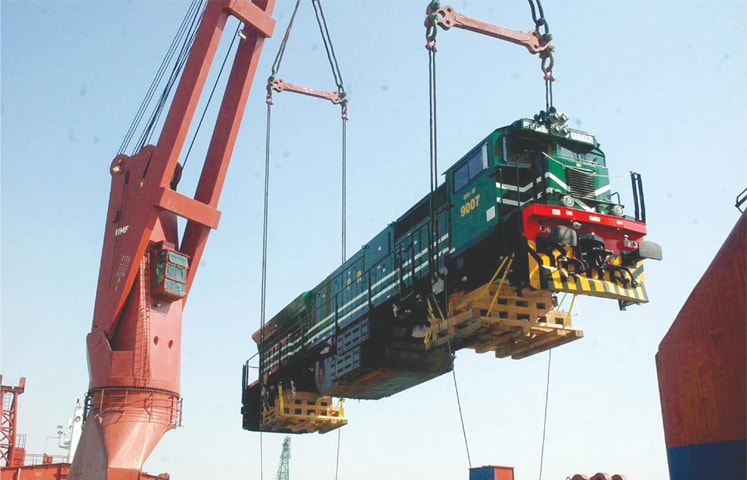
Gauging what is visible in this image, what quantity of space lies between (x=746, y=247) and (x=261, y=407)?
556 inches

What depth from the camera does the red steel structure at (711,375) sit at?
9.74m

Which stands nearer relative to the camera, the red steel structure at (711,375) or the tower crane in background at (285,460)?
the red steel structure at (711,375)

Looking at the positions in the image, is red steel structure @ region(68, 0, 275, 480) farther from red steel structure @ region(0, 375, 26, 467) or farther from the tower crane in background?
the tower crane in background

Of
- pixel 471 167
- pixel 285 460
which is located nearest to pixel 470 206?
pixel 471 167

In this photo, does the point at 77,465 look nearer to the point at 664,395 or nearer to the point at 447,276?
the point at 447,276

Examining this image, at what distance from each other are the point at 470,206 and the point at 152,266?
895 cm

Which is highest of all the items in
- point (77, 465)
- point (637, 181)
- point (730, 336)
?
point (637, 181)

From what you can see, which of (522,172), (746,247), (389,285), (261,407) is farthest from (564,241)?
(261,407)

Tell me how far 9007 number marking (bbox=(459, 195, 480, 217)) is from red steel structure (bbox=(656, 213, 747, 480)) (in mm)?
3629

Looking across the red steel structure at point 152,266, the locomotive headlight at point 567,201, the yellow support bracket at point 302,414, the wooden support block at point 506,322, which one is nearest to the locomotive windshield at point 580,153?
the locomotive headlight at point 567,201

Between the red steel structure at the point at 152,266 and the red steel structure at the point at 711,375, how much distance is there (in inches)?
455

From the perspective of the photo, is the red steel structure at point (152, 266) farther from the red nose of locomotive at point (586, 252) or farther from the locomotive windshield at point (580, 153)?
the red nose of locomotive at point (586, 252)

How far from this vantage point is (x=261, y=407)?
20953mm

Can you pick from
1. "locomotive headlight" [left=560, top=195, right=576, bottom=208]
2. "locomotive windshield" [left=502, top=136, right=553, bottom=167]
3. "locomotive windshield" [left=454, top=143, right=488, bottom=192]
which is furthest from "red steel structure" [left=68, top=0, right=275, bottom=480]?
"locomotive headlight" [left=560, top=195, right=576, bottom=208]
